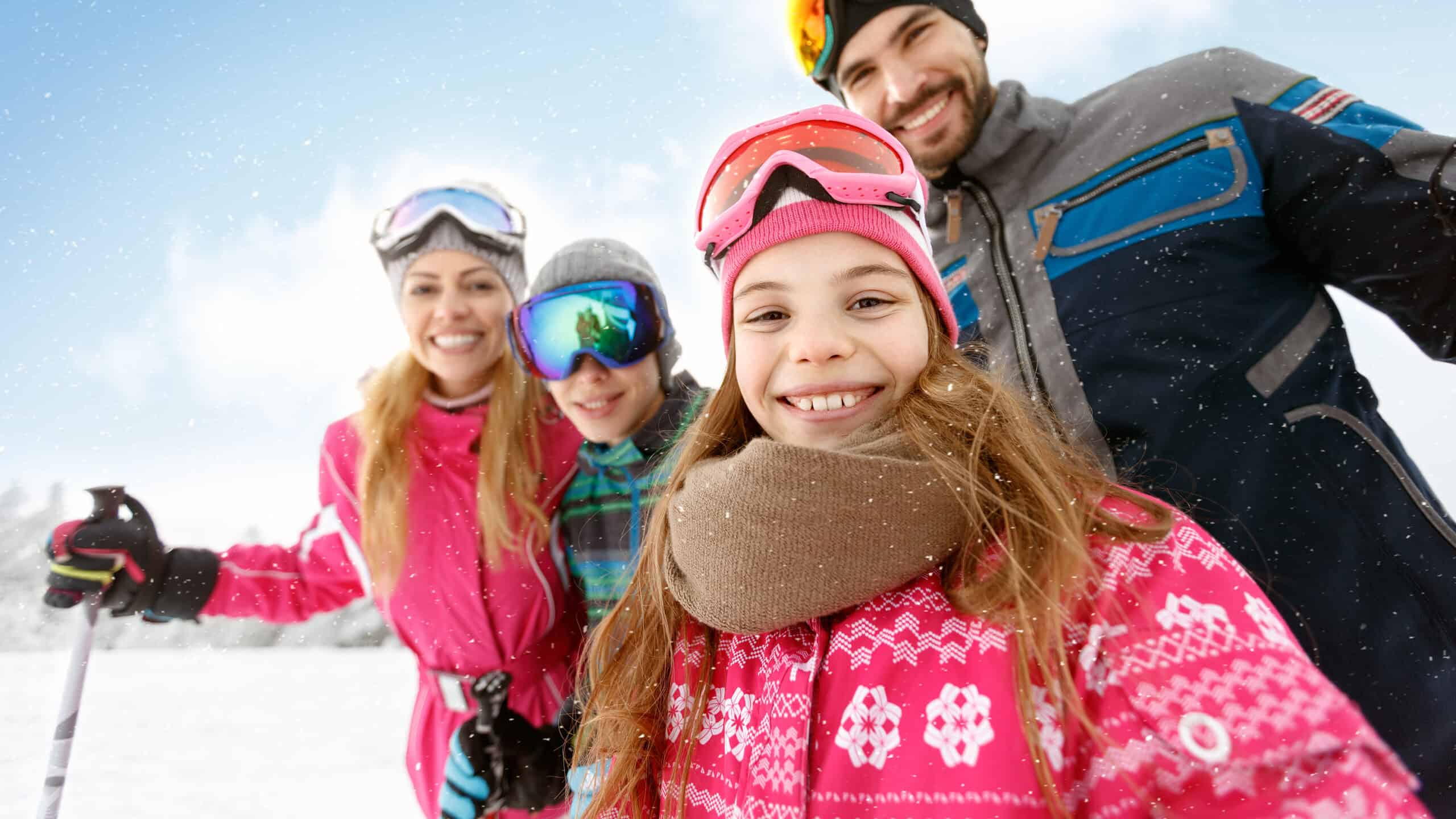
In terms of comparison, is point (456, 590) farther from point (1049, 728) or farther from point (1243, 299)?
point (1243, 299)

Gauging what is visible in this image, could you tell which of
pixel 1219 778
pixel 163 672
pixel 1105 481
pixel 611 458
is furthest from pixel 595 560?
pixel 163 672

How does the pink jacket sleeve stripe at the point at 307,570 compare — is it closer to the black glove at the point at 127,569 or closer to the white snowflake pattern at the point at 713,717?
the black glove at the point at 127,569

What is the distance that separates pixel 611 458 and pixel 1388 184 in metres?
2.09

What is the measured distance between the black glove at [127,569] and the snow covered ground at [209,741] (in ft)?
2.99

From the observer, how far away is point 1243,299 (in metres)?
1.83

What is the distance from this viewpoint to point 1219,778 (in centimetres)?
79

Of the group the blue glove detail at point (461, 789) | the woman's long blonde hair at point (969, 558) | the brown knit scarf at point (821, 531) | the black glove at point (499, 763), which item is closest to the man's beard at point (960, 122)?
the woman's long blonde hair at point (969, 558)

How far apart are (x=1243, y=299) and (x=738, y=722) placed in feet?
5.33

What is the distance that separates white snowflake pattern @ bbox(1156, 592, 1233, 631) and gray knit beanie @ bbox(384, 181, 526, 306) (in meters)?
2.48

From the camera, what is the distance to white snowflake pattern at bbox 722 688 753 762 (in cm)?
115

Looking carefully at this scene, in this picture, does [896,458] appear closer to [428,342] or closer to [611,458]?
→ [611,458]

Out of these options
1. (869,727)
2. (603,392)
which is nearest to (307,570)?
(603,392)

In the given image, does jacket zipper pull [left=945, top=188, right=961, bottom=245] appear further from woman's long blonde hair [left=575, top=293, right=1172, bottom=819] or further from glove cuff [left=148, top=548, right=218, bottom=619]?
glove cuff [left=148, top=548, right=218, bottom=619]

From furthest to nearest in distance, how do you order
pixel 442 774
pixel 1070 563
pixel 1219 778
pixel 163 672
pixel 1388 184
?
pixel 163 672
pixel 442 774
pixel 1388 184
pixel 1070 563
pixel 1219 778
